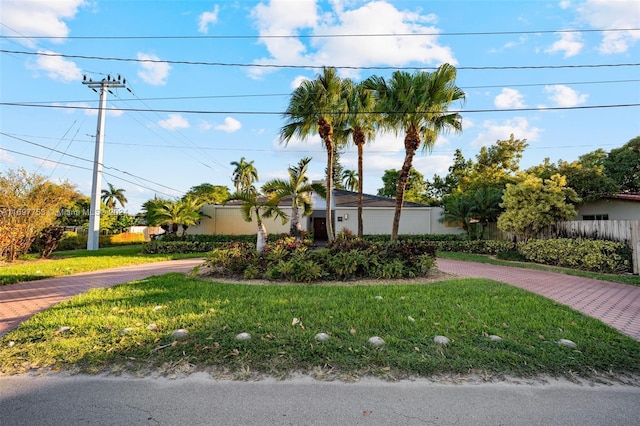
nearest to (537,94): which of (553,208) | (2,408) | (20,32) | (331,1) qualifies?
(553,208)

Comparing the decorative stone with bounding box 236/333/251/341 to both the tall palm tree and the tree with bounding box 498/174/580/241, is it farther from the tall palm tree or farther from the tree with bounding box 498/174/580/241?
the tree with bounding box 498/174/580/241

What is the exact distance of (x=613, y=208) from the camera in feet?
40.1

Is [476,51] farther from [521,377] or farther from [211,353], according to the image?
[211,353]

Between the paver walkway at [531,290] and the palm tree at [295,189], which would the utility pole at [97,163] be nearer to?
the paver walkway at [531,290]

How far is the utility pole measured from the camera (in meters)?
16.9

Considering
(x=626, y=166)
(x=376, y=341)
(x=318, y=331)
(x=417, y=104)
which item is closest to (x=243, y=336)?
(x=318, y=331)

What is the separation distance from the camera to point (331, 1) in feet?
25.8

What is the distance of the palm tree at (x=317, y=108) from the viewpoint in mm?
11148

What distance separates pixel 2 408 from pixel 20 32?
10.6 m

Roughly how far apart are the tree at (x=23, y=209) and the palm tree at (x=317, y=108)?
32.0 feet

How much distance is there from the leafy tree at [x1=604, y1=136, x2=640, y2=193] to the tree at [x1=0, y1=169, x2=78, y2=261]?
2724cm

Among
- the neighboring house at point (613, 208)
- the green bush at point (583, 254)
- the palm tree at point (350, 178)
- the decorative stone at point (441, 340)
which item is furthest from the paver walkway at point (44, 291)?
the palm tree at point (350, 178)

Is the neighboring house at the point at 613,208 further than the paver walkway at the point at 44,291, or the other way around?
the neighboring house at the point at 613,208

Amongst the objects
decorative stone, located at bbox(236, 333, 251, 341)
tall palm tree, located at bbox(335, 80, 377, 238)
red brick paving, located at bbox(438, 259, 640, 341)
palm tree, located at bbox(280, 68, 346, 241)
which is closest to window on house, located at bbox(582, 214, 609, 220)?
red brick paving, located at bbox(438, 259, 640, 341)
